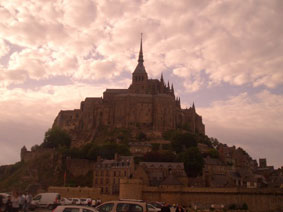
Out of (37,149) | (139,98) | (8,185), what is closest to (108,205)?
(8,185)

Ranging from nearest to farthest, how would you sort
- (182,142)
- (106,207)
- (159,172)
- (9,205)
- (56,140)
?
(106,207)
(9,205)
(159,172)
(182,142)
(56,140)

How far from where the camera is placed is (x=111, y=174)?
6378 cm

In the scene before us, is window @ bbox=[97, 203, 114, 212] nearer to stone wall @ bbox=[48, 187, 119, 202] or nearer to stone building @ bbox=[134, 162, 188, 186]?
stone wall @ bbox=[48, 187, 119, 202]

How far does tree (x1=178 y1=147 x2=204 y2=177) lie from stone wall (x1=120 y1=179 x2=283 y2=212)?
15181mm

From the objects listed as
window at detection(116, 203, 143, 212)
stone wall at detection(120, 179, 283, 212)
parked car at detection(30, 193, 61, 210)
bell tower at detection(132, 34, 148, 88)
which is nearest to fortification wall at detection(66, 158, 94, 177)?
stone wall at detection(120, 179, 283, 212)

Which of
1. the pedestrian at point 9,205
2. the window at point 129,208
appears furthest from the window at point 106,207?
the pedestrian at point 9,205

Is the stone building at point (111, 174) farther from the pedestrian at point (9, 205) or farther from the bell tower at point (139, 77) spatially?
the bell tower at point (139, 77)

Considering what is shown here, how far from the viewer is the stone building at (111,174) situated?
62719 mm

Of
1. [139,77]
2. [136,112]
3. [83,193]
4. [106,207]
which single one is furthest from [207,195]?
[139,77]

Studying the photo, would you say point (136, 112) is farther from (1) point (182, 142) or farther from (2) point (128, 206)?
(2) point (128, 206)

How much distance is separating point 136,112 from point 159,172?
38200mm

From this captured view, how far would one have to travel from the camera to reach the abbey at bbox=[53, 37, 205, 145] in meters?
101

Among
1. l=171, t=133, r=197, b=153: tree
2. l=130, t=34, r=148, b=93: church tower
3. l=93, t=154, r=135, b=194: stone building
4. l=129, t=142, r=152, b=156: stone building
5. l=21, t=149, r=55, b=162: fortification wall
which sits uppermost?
l=130, t=34, r=148, b=93: church tower

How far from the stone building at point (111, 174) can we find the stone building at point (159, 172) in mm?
2394
